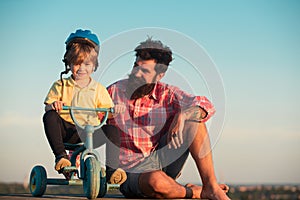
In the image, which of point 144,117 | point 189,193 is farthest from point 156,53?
point 189,193

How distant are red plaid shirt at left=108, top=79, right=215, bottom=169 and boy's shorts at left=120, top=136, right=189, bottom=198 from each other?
0.08 metres

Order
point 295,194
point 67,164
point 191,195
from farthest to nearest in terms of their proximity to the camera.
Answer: point 295,194 → point 191,195 → point 67,164

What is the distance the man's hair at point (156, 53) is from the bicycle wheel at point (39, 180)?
1.68m

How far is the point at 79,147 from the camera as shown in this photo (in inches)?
241

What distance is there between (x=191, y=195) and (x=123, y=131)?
1.02 m

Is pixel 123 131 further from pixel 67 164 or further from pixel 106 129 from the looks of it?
pixel 67 164

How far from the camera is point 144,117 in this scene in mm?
→ 6379

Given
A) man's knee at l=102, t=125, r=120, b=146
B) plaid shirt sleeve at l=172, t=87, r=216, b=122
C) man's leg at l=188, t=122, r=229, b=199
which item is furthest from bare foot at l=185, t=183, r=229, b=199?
man's knee at l=102, t=125, r=120, b=146

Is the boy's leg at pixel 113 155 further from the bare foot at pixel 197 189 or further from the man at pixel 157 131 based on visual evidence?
the bare foot at pixel 197 189

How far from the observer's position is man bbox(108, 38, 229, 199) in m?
5.77

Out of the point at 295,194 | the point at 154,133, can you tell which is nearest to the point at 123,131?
the point at 154,133

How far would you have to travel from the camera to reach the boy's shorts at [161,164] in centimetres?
596

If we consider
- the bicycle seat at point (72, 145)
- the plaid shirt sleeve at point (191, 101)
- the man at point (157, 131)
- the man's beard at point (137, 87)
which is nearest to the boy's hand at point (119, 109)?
the man at point (157, 131)

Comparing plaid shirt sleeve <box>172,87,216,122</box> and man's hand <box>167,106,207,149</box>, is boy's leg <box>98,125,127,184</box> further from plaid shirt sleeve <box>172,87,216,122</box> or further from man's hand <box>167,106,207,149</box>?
plaid shirt sleeve <box>172,87,216,122</box>
